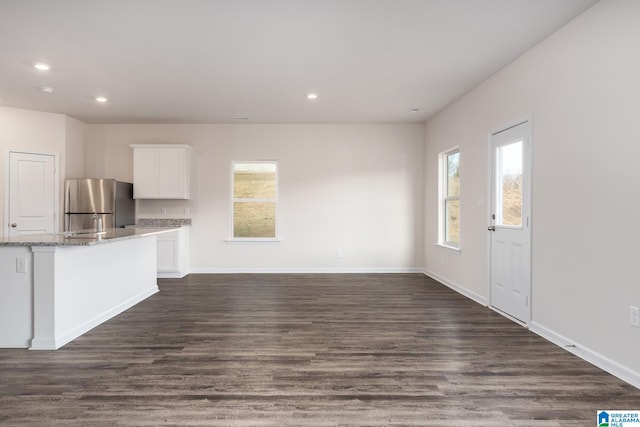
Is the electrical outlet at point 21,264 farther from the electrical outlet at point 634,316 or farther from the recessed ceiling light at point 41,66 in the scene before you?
the electrical outlet at point 634,316

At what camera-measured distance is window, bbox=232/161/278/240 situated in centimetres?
662

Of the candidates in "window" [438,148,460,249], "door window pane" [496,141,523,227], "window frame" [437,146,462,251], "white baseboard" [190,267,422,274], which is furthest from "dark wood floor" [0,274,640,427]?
"white baseboard" [190,267,422,274]

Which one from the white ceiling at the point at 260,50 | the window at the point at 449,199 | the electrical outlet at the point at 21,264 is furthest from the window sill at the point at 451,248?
the electrical outlet at the point at 21,264

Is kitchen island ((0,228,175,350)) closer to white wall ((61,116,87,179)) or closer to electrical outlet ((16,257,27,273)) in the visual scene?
electrical outlet ((16,257,27,273))

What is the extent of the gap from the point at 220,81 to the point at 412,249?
4.32m

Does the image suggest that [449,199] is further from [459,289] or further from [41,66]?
[41,66]

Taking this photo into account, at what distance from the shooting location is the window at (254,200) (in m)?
6.62

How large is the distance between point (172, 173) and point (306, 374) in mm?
4750

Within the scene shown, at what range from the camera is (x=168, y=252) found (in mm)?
6105

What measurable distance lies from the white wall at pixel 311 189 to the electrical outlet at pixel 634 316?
424 cm

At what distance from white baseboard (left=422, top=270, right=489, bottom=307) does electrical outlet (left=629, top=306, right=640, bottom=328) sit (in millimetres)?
1956

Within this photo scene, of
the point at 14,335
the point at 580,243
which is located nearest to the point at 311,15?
the point at 580,243

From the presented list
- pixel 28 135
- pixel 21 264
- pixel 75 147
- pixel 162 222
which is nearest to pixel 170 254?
pixel 162 222

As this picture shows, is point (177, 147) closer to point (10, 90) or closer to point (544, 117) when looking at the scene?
point (10, 90)
